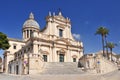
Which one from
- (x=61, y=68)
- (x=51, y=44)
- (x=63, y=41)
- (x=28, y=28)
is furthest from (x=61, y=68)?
(x=28, y=28)

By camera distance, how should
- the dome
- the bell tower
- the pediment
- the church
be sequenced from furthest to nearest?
the dome
the bell tower
the pediment
the church

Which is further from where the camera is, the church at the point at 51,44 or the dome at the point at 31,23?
the dome at the point at 31,23

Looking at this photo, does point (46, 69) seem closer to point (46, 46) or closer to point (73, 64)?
point (73, 64)

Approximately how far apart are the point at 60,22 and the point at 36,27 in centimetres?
1175

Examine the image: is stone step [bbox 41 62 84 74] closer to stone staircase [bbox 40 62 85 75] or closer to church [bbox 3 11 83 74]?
stone staircase [bbox 40 62 85 75]

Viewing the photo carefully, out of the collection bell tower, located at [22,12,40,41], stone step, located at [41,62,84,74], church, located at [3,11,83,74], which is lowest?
stone step, located at [41,62,84,74]

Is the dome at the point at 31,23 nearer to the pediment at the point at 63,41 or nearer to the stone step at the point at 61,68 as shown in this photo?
the pediment at the point at 63,41

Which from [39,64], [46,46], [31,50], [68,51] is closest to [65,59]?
[68,51]

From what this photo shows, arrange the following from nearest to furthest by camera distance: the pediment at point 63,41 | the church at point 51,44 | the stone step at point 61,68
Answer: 1. the stone step at point 61,68
2. the church at point 51,44
3. the pediment at point 63,41

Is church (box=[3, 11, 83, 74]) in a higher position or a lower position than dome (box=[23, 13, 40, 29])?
lower

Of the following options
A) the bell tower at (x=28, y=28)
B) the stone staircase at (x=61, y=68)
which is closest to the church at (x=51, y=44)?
the bell tower at (x=28, y=28)

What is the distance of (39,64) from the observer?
119 feet

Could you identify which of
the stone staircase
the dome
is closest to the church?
the dome

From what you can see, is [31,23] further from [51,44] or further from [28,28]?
[51,44]
